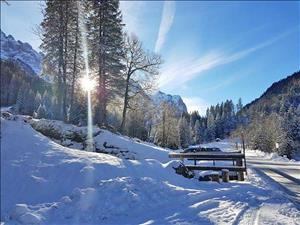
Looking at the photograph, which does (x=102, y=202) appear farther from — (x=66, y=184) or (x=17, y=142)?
(x=17, y=142)

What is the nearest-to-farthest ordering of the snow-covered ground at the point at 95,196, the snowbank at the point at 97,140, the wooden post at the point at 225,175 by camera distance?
1. the snow-covered ground at the point at 95,196
2. the wooden post at the point at 225,175
3. the snowbank at the point at 97,140

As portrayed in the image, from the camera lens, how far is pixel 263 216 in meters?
9.81

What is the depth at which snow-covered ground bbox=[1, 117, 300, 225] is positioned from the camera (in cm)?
870

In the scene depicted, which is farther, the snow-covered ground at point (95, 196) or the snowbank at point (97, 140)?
the snowbank at point (97, 140)

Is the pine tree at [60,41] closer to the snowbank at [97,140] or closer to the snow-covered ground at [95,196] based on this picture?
the snowbank at [97,140]

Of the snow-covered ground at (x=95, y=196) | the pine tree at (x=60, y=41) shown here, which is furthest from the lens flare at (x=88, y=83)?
the snow-covered ground at (x=95, y=196)

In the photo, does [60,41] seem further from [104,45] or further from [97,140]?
[97,140]

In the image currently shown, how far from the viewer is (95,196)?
32.4 ft

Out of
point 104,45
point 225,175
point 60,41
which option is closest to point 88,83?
point 104,45

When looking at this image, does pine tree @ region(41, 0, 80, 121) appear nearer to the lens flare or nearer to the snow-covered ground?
the lens flare

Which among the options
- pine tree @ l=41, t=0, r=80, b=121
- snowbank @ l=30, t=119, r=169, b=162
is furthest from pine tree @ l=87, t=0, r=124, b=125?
snowbank @ l=30, t=119, r=169, b=162

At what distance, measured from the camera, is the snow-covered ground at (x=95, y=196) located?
8703 millimetres

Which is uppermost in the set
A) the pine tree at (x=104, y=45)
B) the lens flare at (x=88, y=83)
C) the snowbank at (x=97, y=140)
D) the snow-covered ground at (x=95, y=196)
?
the pine tree at (x=104, y=45)

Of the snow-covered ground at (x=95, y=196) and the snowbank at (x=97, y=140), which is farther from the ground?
the snowbank at (x=97, y=140)
